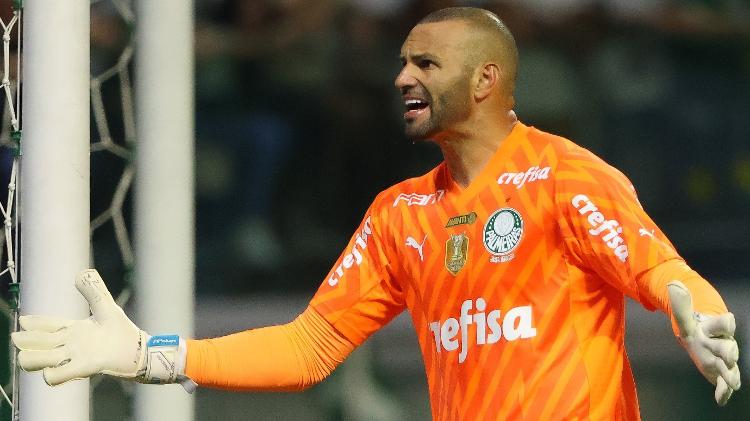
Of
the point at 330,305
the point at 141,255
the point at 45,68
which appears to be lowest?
the point at 330,305

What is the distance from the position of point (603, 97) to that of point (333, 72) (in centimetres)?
147

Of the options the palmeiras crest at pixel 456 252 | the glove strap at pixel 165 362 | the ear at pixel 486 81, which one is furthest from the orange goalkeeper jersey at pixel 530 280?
the glove strap at pixel 165 362

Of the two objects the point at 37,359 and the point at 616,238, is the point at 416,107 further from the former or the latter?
the point at 37,359

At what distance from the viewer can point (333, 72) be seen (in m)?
7.27

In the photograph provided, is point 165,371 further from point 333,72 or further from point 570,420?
point 333,72

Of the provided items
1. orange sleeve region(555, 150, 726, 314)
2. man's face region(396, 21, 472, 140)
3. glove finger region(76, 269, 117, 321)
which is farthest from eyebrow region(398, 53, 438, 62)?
glove finger region(76, 269, 117, 321)

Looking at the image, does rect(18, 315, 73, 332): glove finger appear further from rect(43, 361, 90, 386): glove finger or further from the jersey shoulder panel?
the jersey shoulder panel

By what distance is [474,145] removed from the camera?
10.1 feet

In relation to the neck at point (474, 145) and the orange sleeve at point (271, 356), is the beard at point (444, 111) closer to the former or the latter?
the neck at point (474, 145)

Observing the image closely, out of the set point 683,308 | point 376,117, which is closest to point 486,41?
point 683,308

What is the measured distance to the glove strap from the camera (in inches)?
114

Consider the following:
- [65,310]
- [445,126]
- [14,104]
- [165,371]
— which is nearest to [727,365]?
[445,126]

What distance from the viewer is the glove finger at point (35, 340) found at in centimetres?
275

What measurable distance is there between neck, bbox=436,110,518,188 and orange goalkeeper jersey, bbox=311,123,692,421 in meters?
0.02
